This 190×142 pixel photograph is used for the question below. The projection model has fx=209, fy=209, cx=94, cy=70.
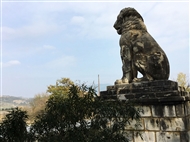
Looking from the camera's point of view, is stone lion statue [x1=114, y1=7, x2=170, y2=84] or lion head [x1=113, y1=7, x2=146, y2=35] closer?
stone lion statue [x1=114, y1=7, x2=170, y2=84]

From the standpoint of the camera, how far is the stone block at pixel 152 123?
492cm

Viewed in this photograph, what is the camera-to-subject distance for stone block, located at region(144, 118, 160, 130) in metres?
4.92

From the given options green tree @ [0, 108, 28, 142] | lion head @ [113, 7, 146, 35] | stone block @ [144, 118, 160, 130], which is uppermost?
lion head @ [113, 7, 146, 35]

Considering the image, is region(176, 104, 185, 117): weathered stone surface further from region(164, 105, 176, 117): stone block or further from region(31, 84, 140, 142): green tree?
region(31, 84, 140, 142): green tree

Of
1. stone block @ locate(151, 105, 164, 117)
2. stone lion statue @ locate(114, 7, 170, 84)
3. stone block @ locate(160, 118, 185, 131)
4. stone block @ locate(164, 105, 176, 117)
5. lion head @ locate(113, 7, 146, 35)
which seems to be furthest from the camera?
lion head @ locate(113, 7, 146, 35)

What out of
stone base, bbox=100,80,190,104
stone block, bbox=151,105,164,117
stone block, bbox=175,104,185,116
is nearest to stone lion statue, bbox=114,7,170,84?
stone base, bbox=100,80,190,104

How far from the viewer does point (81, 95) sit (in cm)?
352

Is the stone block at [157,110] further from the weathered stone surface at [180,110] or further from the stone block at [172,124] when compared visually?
the weathered stone surface at [180,110]

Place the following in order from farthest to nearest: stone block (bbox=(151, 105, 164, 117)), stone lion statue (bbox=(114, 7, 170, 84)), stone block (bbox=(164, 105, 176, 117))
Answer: stone lion statue (bbox=(114, 7, 170, 84)) < stone block (bbox=(151, 105, 164, 117)) < stone block (bbox=(164, 105, 176, 117))

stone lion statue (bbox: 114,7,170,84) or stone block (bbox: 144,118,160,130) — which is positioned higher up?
stone lion statue (bbox: 114,7,170,84)

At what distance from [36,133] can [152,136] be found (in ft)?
9.40

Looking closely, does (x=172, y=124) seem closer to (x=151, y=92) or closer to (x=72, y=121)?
(x=151, y=92)

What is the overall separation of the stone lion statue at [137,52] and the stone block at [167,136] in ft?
4.49

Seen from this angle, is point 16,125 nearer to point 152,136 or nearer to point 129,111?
point 129,111
